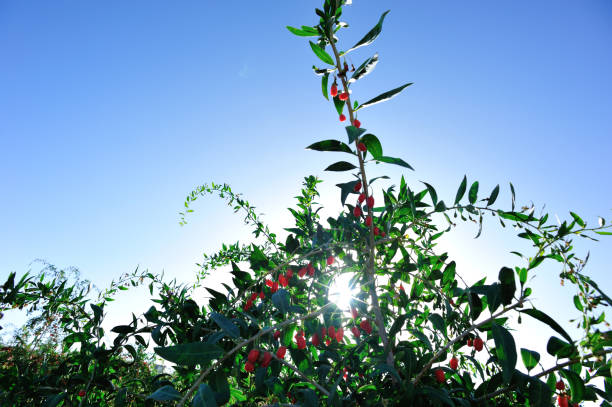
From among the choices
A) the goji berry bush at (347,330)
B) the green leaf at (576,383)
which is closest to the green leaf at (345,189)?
the goji berry bush at (347,330)

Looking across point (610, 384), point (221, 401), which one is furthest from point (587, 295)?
point (221, 401)

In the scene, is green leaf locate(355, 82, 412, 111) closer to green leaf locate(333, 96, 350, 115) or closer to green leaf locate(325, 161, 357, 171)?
green leaf locate(333, 96, 350, 115)

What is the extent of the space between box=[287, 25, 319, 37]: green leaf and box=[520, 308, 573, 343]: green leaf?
166 cm

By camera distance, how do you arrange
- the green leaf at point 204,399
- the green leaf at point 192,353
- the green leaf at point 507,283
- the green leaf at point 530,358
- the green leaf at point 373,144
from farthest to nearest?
1. the green leaf at point 373,144
2. the green leaf at point 530,358
3. the green leaf at point 507,283
4. the green leaf at point 192,353
5. the green leaf at point 204,399

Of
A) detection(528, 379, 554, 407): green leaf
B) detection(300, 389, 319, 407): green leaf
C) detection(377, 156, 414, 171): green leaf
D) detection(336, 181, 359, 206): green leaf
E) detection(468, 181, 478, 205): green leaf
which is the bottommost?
detection(300, 389, 319, 407): green leaf

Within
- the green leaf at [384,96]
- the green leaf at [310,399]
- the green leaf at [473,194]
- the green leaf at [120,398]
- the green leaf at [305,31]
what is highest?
the green leaf at [305,31]

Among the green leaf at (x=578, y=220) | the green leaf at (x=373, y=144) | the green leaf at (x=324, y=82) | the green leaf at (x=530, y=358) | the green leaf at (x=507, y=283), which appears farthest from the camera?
the green leaf at (x=324, y=82)

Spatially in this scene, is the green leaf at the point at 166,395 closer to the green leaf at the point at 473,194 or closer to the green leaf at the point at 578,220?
the green leaf at the point at 473,194

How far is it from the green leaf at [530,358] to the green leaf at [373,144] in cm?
109

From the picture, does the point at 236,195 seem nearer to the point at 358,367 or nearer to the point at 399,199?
the point at 399,199

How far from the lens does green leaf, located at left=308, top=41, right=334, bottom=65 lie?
1.57 m

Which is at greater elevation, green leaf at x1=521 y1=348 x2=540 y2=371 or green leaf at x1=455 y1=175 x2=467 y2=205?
green leaf at x1=455 y1=175 x2=467 y2=205

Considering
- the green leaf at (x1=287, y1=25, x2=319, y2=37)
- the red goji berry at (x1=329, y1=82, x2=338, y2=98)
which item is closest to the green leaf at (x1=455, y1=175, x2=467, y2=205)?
the red goji berry at (x1=329, y1=82, x2=338, y2=98)

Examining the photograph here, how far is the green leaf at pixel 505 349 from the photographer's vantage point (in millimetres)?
1098
